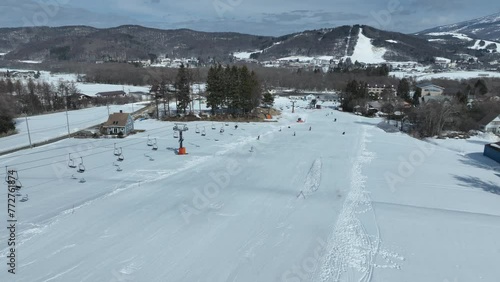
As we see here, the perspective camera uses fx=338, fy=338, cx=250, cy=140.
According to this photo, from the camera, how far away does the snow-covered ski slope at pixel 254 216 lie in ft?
33.3

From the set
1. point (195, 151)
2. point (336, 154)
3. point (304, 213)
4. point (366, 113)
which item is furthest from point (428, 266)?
point (366, 113)

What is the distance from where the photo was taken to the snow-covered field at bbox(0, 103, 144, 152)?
92.1 ft

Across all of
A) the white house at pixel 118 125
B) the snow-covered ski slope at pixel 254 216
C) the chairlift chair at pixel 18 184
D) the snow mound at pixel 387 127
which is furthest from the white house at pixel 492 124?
the chairlift chair at pixel 18 184

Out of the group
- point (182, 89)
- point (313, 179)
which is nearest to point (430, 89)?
point (182, 89)

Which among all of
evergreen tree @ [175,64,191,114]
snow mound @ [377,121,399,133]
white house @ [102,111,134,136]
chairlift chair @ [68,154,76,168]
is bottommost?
snow mound @ [377,121,399,133]

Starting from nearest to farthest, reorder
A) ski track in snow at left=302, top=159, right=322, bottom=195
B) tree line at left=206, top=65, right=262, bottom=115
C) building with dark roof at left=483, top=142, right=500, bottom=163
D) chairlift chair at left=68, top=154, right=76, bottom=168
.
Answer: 1. ski track in snow at left=302, top=159, right=322, bottom=195
2. chairlift chair at left=68, top=154, right=76, bottom=168
3. building with dark roof at left=483, top=142, right=500, bottom=163
4. tree line at left=206, top=65, right=262, bottom=115

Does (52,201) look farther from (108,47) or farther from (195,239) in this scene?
(108,47)

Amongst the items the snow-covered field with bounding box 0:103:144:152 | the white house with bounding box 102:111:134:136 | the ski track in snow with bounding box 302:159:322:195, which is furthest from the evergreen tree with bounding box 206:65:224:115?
the ski track in snow with bounding box 302:159:322:195

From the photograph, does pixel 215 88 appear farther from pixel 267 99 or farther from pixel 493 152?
pixel 493 152

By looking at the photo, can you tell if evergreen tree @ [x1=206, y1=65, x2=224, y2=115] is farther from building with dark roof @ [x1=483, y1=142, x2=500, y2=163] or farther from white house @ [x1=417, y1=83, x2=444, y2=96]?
white house @ [x1=417, y1=83, x2=444, y2=96]

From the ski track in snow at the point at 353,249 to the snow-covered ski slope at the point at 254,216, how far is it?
0.16 feet

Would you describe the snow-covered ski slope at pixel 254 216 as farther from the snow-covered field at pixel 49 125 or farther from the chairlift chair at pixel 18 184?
the snow-covered field at pixel 49 125

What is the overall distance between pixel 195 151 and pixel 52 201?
34.9ft

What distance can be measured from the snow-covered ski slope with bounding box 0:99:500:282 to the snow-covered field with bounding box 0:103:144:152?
17.2 feet
